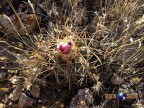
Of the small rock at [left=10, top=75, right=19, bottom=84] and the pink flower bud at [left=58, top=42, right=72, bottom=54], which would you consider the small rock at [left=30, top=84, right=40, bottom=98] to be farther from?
the pink flower bud at [left=58, top=42, right=72, bottom=54]

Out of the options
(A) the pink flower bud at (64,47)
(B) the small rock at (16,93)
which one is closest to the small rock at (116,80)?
(A) the pink flower bud at (64,47)

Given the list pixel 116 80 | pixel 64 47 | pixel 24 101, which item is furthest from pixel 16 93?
pixel 116 80

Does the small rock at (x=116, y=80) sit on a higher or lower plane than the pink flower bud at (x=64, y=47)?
lower

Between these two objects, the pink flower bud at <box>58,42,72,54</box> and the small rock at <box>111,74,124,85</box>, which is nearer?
the pink flower bud at <box>58,42,72,54</box>

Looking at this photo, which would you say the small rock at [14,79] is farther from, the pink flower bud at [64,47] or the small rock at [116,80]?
the small rock at [116,80]

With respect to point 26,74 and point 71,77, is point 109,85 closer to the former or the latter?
point 71,77

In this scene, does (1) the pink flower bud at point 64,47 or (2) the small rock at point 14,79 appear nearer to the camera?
(1) the pink flower bud at point 64,47

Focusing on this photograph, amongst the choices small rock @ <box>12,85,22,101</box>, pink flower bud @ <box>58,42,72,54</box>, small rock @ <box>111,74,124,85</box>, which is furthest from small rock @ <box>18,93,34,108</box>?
small rock @ <box>111,74,124,85</box>

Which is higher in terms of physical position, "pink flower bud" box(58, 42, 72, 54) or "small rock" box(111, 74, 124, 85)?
"pink flower bud" box(58, 42, 72, 54)

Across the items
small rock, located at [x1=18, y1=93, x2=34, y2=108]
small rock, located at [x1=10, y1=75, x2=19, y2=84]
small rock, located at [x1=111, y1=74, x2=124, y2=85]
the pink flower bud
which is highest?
the pink flower bud

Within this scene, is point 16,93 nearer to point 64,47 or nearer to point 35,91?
point 35,91

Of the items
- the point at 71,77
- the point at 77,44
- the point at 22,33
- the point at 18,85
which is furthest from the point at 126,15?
the point at 18,85

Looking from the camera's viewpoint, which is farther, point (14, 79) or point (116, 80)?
point (14, 79)
